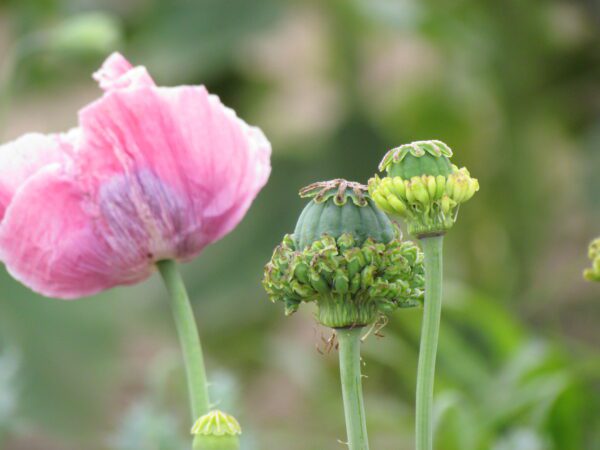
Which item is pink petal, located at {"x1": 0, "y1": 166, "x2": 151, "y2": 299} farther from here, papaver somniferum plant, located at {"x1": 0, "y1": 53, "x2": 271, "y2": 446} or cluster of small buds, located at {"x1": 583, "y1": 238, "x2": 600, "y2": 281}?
cluster of small buds, located at {"x1": 583, "y1": 238, "x2": 600, "y2": 281}

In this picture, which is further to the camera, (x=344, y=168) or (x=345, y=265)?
(x=344, y=168)

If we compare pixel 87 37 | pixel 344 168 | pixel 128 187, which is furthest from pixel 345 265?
pixel 344 168

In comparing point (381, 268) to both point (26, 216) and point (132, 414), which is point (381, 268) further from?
point (132, 414)

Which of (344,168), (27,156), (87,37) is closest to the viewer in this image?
(27,156)

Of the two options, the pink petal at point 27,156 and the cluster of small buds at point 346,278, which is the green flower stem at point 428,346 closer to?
the cluster of small buds at point 346,278

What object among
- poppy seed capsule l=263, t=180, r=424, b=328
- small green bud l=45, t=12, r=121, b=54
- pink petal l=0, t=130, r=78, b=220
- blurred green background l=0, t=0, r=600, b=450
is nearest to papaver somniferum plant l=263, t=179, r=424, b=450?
poppy seed capsule l=263, t=180, r=424, b=328

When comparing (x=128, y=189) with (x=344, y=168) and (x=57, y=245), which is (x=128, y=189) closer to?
(x=57, y=245)

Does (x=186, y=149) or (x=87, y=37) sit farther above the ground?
(x=87, y=37)
